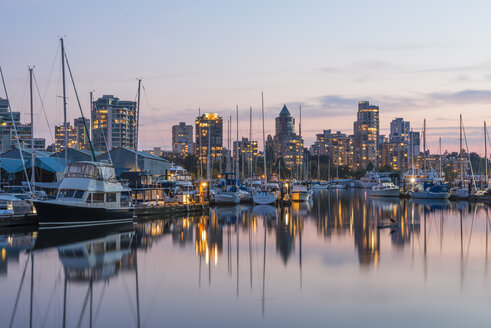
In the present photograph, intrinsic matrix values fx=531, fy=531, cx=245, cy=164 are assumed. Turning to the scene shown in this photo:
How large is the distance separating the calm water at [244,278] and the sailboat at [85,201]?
1.80 metres

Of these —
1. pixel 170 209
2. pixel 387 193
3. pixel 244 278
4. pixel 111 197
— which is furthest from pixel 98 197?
pixel 387 193

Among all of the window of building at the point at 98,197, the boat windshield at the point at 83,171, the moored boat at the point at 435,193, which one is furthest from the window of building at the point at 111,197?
the moored boat at the point at 435,193

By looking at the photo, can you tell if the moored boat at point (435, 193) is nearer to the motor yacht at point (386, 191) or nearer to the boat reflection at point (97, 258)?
the motor yacht at point (386, 191)

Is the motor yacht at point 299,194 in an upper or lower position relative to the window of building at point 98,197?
lower

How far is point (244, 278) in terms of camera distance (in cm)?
2714

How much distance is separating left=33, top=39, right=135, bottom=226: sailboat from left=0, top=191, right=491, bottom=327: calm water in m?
1.80

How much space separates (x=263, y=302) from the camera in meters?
22.1

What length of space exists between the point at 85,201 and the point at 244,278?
22.1 m

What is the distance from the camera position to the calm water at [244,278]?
790 inches

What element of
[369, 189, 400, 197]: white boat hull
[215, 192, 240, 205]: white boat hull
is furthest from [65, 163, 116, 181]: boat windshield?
[369, 189, 400, 197]: white boat hull

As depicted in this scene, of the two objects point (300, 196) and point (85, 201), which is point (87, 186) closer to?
point (85, 201)

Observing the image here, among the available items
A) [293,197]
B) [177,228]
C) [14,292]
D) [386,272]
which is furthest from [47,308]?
[293,197]

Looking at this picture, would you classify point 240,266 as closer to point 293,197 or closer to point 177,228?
point 177,228

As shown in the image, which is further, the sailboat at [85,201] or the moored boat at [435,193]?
the moored boat at [435,193]
